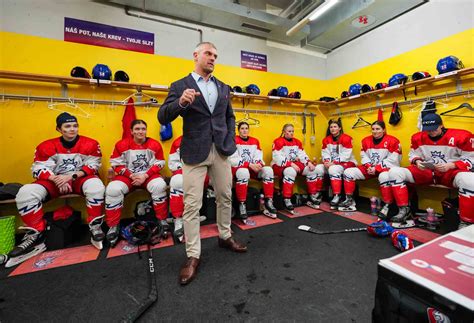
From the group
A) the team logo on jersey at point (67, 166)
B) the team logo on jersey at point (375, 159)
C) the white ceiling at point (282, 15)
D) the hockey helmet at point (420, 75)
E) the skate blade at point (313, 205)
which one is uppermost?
the white ceiling at point (282, 15)

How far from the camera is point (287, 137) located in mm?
3416

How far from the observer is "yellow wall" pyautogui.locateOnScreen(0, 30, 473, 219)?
7.66ft

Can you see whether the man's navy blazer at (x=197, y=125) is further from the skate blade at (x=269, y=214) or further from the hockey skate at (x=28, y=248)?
the hockey skate at (x=28, y=248)

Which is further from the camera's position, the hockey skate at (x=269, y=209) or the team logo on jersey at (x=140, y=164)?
the hockey skate at (x=269, y=209)

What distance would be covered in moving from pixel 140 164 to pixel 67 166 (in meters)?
0.71

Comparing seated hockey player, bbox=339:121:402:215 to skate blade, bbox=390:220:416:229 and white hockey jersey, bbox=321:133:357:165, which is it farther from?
skate blade, bbox=390:220:416:229

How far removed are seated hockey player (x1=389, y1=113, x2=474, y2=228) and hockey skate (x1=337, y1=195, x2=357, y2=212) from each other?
1.94ft

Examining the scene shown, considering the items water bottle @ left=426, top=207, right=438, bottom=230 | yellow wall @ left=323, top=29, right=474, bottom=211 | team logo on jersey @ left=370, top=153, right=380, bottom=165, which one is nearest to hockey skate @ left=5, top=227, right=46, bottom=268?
water bottle @ left=426, top=207, right=438, bottom=230

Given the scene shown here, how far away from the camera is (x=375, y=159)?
9.87 feet

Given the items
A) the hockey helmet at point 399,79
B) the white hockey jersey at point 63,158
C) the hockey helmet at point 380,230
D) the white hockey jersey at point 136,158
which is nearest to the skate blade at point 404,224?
the hockey helmet at point 380,230

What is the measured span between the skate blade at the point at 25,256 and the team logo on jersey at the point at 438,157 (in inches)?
164

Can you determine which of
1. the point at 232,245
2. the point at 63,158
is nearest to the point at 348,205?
the point at 232,245

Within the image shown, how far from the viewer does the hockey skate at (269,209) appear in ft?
9.01

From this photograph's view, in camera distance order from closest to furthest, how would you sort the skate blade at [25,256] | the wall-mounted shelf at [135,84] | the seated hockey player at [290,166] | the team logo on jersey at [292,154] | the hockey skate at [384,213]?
the skate blade at [25,256] → the wall-mounted shelf at [135,84] → the hockey skate at [384,213] → the seated hockey player at [290,166] → the team logo on jersey at [292,154]
